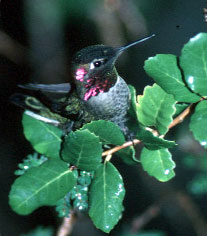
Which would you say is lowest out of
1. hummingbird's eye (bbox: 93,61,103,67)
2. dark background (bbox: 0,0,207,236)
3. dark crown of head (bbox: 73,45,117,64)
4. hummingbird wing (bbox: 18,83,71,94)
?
dark background (bbox: 0,0,207,236)

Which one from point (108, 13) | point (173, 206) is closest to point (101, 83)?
point (108, 13)

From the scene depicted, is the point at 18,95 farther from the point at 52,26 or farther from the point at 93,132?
the point at 52,26

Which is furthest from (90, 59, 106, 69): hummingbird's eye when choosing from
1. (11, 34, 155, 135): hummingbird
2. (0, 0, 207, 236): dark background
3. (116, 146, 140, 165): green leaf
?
(0, 0, 207, 236): dark background

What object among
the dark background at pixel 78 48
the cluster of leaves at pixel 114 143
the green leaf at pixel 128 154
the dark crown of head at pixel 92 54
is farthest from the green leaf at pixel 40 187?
the dark background at pixel 78 48

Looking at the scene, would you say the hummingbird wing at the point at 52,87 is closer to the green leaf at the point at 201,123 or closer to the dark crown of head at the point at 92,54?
the dark crown of head at the point at 92,54

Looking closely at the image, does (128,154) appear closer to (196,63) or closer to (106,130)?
(106,130)

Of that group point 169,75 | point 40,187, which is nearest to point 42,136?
point 40,187

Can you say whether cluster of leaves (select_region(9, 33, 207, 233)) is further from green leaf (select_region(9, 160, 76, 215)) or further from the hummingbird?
the hummingbird
